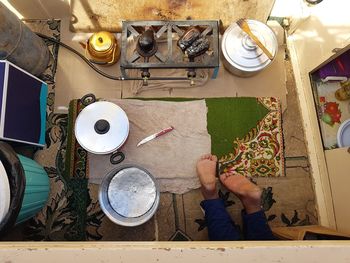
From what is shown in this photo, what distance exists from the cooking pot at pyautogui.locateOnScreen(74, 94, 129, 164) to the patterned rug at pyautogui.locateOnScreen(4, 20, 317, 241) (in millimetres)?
203

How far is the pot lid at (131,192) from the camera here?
A: 1.43m

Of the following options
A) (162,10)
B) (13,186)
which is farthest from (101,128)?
(162,10)

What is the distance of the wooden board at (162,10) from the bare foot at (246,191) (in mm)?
790

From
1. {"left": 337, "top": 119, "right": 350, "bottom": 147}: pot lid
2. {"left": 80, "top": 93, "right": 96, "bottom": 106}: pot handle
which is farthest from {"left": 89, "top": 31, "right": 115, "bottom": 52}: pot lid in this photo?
{"left": 337, "top": 119, "right": 350, "bottom": 147}: pot lid

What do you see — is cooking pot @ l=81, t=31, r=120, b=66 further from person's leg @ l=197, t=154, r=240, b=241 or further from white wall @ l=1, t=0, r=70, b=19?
person's leg @ l=197, t=154, r=240, b=241

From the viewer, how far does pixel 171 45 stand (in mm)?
1456

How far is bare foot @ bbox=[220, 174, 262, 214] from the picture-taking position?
1.45m

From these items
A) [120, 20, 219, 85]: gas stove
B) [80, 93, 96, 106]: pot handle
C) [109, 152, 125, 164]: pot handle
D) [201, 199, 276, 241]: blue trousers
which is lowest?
[201, 199, 276, 241]: blue trousers

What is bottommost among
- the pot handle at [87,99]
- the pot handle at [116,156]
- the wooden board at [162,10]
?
the pot handle at [116,156]

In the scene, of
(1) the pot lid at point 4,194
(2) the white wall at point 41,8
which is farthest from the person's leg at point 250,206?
(2) the white wall at point 41,8

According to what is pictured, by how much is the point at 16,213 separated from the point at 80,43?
0.96 meters

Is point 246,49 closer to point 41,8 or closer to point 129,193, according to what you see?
point 129,193

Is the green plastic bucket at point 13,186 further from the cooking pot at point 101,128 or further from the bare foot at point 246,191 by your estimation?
the bare foot at point 246,191

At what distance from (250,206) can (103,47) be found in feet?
3.31
